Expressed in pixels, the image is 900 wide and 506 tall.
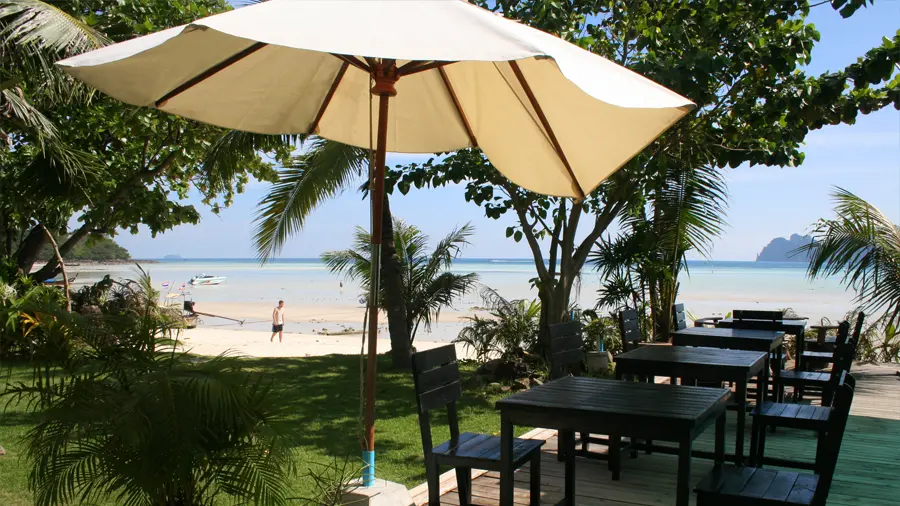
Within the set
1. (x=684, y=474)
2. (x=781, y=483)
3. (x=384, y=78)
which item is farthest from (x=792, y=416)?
(x=384, y=78)

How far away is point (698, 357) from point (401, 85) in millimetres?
2715

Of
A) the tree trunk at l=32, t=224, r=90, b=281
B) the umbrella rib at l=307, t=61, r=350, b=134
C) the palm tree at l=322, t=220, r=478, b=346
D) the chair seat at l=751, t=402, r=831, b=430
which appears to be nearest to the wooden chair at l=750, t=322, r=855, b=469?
the chair seat at l=751, t=402, r=831, b=430

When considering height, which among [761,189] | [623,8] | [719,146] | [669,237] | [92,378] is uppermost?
[761,189]

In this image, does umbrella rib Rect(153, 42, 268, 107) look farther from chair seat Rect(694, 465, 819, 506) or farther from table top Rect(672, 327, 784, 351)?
table top Rect(672, 327, 784, 351)

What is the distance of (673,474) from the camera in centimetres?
486

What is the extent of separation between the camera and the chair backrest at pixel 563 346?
4961 millimetres

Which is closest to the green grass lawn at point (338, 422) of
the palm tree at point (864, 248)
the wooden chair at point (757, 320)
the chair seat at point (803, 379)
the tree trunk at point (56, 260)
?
the chair seat at point (803, 379)

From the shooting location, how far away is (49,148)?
7.00 m

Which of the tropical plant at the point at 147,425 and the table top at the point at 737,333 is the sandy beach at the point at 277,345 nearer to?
the table top at the point at 737,333

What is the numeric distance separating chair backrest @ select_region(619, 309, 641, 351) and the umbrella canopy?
2.23 meters

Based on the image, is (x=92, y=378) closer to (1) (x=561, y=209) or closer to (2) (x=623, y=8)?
(1) (x=561, y=209)

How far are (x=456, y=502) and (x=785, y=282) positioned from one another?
61.3m

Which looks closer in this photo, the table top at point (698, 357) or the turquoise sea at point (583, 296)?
the table top at point (698, 357)

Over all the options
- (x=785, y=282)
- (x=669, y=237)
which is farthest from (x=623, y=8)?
(x=785, y=282)
